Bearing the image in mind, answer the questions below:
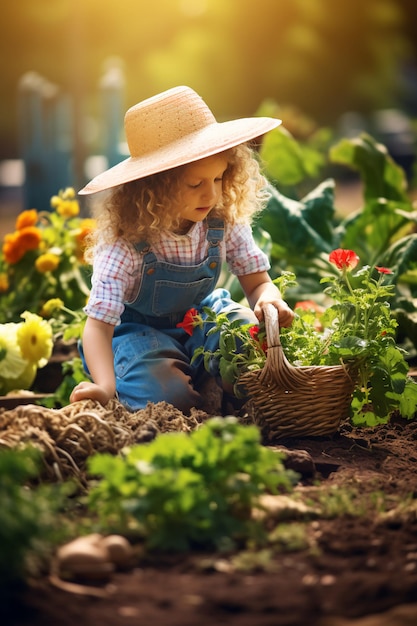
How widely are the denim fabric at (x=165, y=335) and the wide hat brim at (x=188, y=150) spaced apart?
10.6 inches

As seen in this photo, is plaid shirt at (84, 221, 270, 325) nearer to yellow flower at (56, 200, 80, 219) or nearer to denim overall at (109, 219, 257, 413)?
denim overall at (109, 219, 257, 413)

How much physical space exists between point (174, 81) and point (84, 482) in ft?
36.5

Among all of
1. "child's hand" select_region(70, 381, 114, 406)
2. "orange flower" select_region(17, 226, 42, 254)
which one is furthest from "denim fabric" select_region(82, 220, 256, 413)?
"orange flower" select_region(17, 226, 42, 254)

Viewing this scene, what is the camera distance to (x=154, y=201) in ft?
11.1

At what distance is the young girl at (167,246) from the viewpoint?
3.29 m

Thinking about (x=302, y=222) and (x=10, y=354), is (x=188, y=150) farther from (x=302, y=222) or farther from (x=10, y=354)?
(x=302, y=222)

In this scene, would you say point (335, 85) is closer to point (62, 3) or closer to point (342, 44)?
point (342, 44)

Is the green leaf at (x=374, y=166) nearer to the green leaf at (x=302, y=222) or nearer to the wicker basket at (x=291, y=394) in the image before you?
the green leaf at (x=302, y=222)

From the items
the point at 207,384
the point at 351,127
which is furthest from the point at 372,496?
the point at 351,127

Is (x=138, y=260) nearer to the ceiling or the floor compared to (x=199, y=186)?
nearer to the floor

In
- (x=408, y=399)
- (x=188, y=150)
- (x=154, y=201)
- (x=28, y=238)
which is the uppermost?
(x=188, y=150)

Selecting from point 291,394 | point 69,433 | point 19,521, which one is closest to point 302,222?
point 291,394

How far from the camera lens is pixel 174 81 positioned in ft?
43.6

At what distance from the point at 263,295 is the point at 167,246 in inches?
15.2
